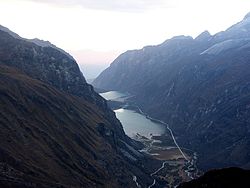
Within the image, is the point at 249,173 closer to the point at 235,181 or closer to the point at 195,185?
the point at 235,181

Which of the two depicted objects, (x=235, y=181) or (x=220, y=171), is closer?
(x=235, y=181)

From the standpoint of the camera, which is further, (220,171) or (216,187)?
(220,171)

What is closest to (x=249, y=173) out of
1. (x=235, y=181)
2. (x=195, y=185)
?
(x=235, y=181)
